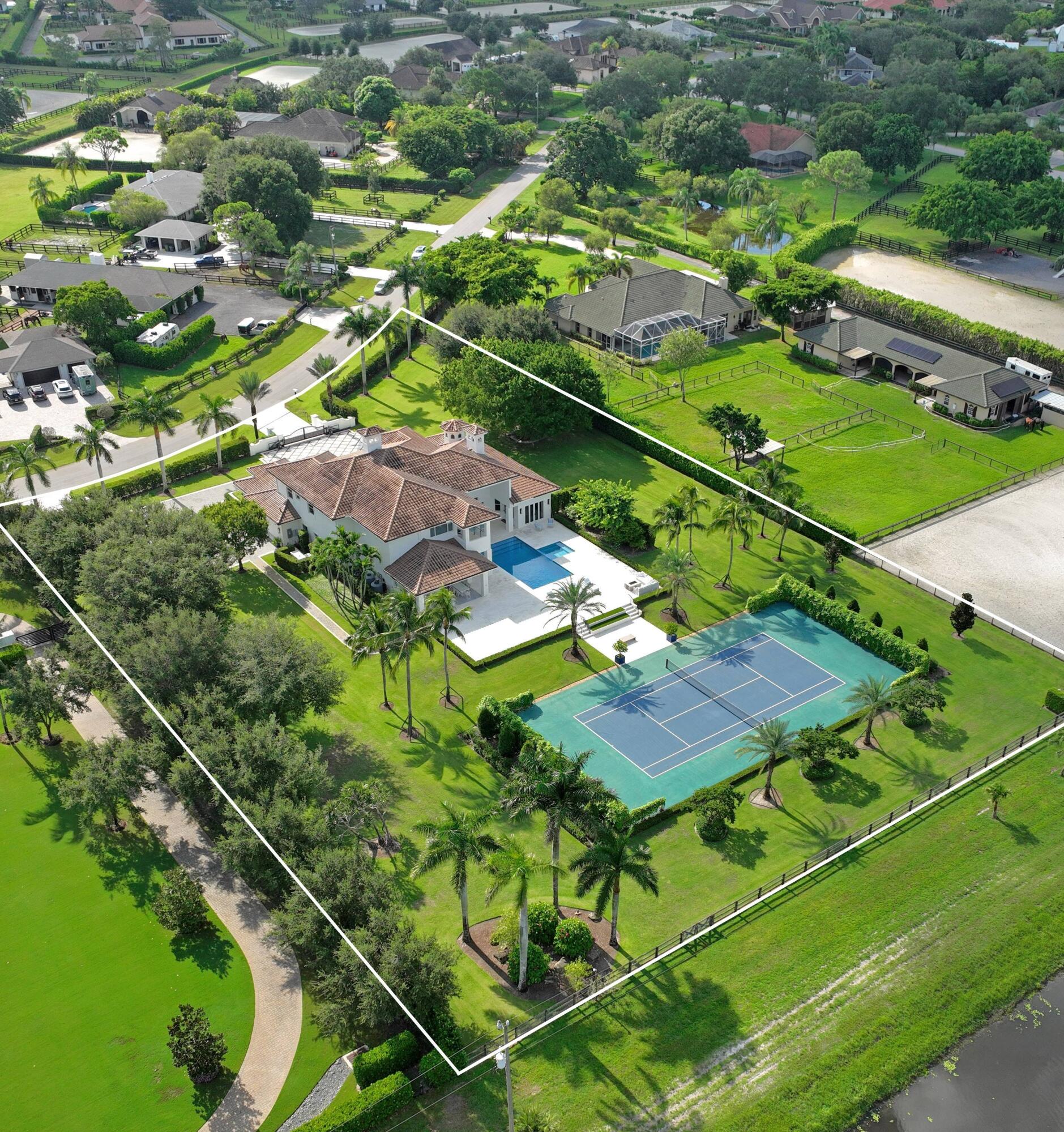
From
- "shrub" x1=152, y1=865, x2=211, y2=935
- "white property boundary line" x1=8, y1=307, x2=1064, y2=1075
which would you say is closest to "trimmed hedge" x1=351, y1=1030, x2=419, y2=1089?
"white property boundary line" x1=8, y1=307, x2=1064, y2=1075

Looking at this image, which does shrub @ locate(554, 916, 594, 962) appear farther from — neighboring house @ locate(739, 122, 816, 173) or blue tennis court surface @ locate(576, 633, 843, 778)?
neighboring house @ locate(739, 122, 816, 173)

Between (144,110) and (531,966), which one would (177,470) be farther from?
(144,110)

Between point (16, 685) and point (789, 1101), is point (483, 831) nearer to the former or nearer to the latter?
point (789, 1101)

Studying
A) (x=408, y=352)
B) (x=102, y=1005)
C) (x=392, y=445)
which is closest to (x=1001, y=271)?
(x=408, y=352)

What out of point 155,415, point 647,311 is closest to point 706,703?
point 155,415

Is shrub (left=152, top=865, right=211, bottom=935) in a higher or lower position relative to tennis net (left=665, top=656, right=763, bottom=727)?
higher

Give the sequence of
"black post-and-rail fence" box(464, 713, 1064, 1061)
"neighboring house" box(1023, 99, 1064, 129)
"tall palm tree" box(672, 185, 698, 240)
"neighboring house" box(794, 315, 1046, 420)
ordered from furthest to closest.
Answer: "neighboring house" box(1023, 99, 1064, 129), "tall palm tree" box(672, 185, 698, 240), "neighboring house" box(794, 315, 1046, 420), "black post-and-rail fence" box(464, 713, 1064, 1061)

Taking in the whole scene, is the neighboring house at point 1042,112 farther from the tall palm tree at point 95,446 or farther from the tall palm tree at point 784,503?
the tall palm tree at point 95,446
